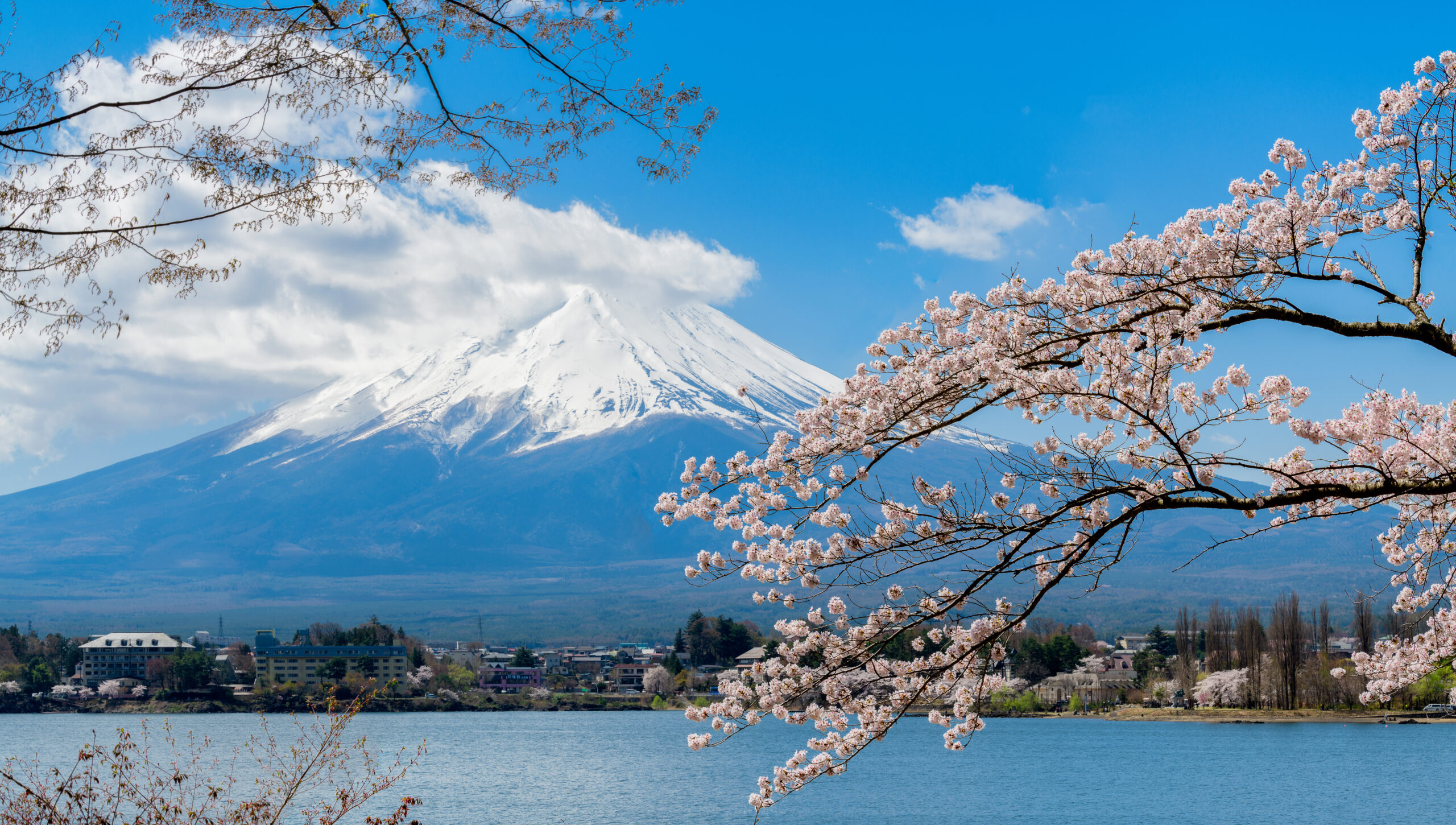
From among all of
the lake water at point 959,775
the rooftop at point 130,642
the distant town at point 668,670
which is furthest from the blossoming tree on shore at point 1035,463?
the rooftop at point 130,642

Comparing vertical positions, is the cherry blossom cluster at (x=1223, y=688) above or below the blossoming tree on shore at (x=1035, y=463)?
below

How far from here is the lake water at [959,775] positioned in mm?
29422

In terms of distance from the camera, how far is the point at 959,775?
130 ft

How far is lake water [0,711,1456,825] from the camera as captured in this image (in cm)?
2942

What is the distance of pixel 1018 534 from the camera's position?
14.9 ft

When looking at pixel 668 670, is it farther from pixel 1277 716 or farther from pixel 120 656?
pixel 1277 716

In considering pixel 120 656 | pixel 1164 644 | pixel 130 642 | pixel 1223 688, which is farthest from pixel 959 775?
pixel 130 642

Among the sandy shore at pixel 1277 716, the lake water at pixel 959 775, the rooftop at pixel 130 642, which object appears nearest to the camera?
the lake water at pixel 959 775

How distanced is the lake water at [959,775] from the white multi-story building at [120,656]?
18.3 meters

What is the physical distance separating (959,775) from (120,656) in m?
71.1

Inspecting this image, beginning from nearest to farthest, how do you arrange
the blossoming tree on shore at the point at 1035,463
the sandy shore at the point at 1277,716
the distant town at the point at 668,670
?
the blossoming tree on shore at the point at 1035,463, the sandy shore at the point at 1277,716, the distant town at the point at 668,670

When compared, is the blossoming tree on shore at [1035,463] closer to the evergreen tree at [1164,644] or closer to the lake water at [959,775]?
the lake water at [959,775]

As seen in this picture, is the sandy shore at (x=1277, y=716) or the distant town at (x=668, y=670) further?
the distant town at (x=668, y=670)

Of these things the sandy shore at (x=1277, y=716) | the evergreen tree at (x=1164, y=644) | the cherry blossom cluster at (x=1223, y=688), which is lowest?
the sandy shore at (x=1277, y=716)
